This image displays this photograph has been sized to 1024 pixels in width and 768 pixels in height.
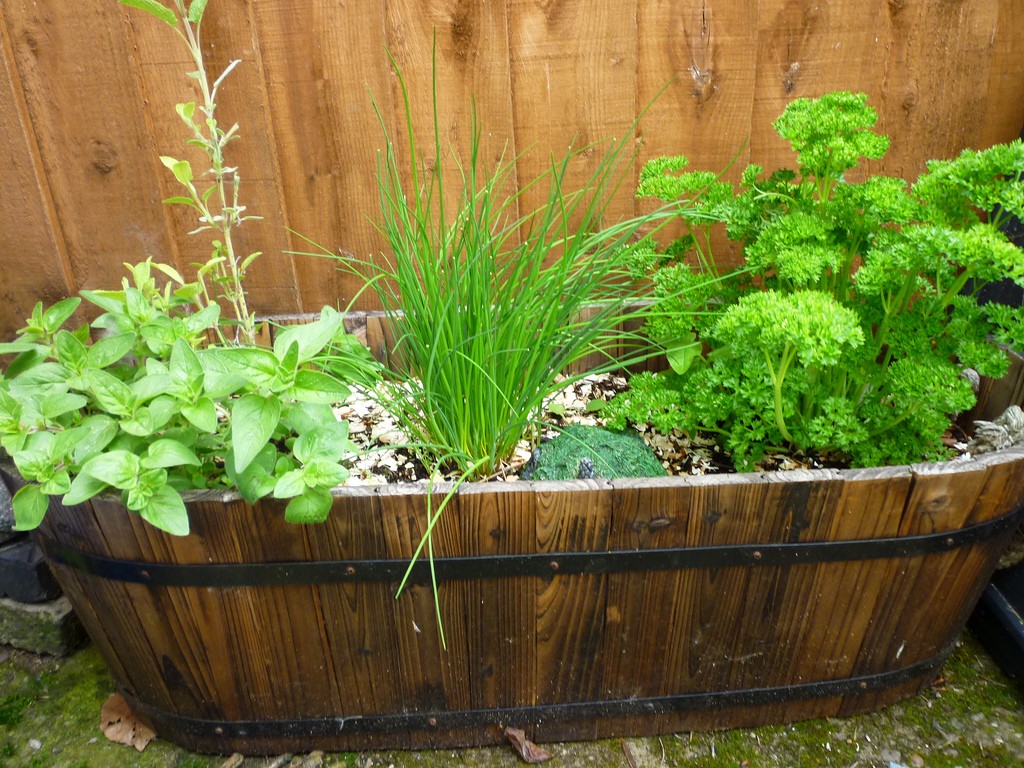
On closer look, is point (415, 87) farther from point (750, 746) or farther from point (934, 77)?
point (750, 746)

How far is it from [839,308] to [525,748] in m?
1.03

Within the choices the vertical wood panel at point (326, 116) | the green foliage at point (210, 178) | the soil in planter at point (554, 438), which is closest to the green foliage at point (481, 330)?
the soil in planter at point (554, 438)

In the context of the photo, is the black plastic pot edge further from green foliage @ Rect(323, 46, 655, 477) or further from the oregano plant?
the oregano plant

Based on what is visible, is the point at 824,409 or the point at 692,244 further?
the point at 692,244

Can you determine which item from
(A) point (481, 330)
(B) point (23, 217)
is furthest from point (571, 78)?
(B) point (23, 217)

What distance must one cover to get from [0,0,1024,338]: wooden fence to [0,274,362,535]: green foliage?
72 cm

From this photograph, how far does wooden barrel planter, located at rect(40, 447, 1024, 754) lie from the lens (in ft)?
3.67

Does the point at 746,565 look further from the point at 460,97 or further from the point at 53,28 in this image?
the point at 53,28

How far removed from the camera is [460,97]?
1.65m

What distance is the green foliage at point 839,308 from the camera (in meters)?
1.08

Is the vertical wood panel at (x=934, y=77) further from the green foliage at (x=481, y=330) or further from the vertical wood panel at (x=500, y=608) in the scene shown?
the vertical wood panel at (x=500, y=608)

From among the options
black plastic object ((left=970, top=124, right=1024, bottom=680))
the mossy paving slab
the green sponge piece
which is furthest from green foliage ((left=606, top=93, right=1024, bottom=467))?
the mossy paving slab

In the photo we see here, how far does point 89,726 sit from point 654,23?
2035 mm

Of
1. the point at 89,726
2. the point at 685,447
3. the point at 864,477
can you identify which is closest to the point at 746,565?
the point at 864,477
